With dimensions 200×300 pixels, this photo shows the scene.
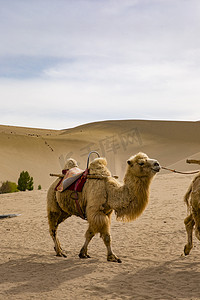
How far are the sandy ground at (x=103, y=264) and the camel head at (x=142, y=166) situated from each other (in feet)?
5.41

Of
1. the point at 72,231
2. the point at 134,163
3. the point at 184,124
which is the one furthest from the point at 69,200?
the point at 184,124

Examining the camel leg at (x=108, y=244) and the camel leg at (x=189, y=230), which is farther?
the camel leg at (x=189, y=230)

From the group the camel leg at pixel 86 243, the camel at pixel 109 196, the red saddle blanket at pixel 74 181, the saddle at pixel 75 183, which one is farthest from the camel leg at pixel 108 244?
the red saddle blanket at pixel 74 181

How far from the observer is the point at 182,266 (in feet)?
22.8

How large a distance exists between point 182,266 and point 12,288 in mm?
2925

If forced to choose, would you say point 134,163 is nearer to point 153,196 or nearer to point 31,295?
point 31,295

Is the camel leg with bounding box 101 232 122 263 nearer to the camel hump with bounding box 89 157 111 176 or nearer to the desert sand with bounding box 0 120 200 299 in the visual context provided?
the desert sand with bounding box 0 120 200 299

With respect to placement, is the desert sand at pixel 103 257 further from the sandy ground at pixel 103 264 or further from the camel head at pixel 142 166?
the camel head at pixel 142 166

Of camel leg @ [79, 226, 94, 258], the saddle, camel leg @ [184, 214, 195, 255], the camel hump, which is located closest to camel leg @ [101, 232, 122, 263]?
camel leg @ [79, 226, 94, 258]

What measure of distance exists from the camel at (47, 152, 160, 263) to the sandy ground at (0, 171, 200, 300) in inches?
25.4

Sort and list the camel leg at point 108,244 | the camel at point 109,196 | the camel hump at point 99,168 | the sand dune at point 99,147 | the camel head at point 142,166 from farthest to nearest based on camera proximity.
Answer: the sand dune at point 99,147 < the camel hump at point 99,168 < the camel leg at point 108,244 < the camel at point 109,196 < the camel head at point 142,166

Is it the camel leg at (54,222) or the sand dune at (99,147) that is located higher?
the sand dune at (99,147)

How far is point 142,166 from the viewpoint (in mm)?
6887

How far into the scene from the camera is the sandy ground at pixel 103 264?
5.79 metres
